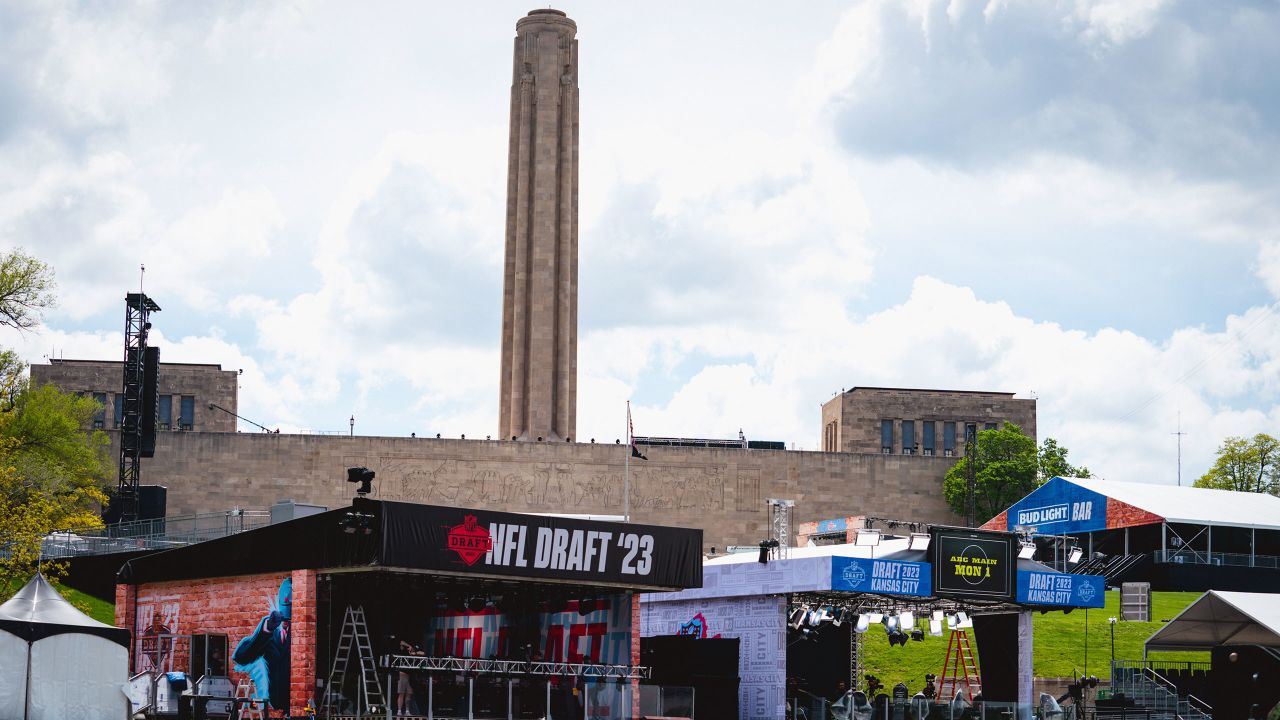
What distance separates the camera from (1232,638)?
36.9 meters

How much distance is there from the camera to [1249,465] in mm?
96438

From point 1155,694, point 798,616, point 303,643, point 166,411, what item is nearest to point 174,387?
point 166,411

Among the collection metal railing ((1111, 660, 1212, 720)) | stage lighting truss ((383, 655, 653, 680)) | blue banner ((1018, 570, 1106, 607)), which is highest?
blue banner ((1018, 570, 1106, 607))

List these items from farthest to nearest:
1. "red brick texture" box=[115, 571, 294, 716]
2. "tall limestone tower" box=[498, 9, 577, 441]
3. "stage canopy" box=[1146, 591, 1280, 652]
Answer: "tall limestone tower" box=[498, 9, 577, 441], "stage canopy" box=[1146, 591, 1280, 652], "red brick texture" box=[115, 571, 294, 716]

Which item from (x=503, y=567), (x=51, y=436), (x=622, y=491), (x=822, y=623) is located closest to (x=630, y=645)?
(x=503, y=567)

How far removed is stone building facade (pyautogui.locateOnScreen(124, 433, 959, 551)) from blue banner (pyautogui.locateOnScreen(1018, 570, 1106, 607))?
50445 mm

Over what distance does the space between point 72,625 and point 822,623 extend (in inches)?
694

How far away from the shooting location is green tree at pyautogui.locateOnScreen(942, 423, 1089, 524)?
90.2m

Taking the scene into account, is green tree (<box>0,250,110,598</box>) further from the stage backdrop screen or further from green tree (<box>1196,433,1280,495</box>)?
green tree (<box>1196,433,1280,495</box>)

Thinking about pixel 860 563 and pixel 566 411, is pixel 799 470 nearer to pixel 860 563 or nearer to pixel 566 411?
pixel 566 411

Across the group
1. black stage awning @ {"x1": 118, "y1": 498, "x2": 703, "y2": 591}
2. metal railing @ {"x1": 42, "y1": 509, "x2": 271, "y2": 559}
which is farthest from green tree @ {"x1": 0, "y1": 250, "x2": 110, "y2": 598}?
black stage awning @ {"x1": 118, "y1": 498, "x2": 703, "y2": 591}

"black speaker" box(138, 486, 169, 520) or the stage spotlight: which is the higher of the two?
"black speaker" box(138, 486, 169, 520)

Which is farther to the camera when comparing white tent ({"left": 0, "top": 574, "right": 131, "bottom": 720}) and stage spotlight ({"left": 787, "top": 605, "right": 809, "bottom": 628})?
stage spotlight ({"left": 787, "top": 605, "right": 809, "bottom": 628})

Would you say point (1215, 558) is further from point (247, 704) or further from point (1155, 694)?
point (247, 704)
